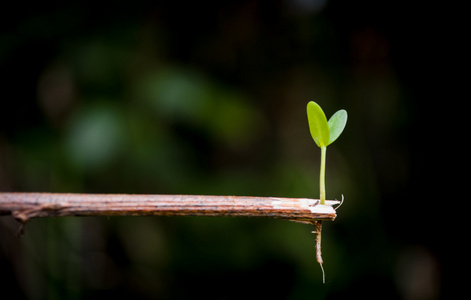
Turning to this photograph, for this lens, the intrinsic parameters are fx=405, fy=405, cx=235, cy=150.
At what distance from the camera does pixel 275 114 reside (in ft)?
4.46

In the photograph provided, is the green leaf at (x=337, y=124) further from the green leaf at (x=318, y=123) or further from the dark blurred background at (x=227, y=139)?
the dark blurred background at (x=227, y=139)

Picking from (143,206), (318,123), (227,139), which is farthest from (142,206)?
(227,139)

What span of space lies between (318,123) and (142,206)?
181mm

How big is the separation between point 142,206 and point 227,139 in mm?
771

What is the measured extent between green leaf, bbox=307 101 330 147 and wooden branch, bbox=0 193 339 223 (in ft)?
0.23

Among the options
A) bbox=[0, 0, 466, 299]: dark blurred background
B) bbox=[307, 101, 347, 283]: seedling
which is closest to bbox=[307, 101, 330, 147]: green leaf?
bbox=[307, 101, 347, 283]: seedling

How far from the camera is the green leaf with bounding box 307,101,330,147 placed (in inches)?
14.6

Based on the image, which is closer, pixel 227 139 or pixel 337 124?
pixel 337 124

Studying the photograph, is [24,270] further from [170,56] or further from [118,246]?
[170,56]

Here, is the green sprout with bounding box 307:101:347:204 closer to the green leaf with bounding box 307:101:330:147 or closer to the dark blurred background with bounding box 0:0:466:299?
the green leaf with bounding box 307:101:330:147

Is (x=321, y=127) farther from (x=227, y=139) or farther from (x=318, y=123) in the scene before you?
(x=227, y=139)

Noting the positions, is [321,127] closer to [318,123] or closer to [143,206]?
[318,123]

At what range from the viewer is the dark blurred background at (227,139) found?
0.96 metres

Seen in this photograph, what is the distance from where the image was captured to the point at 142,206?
0.37 metres
